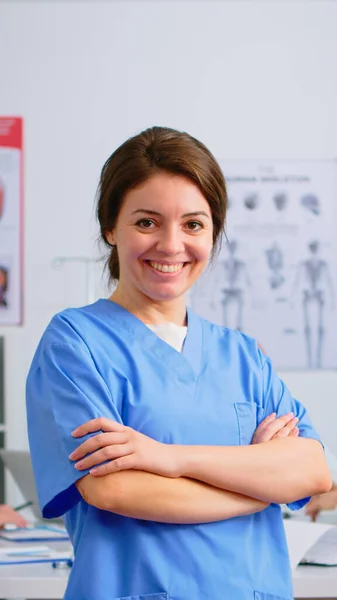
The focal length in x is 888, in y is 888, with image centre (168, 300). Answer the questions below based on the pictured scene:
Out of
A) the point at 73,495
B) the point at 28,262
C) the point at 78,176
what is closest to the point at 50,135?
the point at 78,176

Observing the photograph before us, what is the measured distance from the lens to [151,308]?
1344 mm

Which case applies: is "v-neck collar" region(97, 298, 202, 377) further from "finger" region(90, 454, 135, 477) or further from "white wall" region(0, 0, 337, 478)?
"white wall" region(0, 0, 337, 478)

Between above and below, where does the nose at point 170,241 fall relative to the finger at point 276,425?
above

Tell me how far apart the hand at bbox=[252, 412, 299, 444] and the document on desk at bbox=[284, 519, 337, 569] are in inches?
21.4

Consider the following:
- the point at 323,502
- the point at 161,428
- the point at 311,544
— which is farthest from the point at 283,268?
the point at 161,428

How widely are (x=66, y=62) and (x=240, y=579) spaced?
9.76 ft

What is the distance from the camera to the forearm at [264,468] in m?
1.19

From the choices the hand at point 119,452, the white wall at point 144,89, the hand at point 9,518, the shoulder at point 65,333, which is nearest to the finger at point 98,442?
the hand at point 119,452

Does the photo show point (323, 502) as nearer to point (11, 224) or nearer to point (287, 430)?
point (287, 430)

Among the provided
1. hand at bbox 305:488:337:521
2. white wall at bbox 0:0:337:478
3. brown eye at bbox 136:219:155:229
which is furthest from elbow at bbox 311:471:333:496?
white wall at bbox 0:0:337:478

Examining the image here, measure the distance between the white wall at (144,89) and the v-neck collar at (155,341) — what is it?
2.41 meters

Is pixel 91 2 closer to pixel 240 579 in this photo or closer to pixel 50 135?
pixel 50 135

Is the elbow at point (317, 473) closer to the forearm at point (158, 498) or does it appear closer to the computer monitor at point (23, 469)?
the forearm at point (158, 498)

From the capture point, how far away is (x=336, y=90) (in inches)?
150
